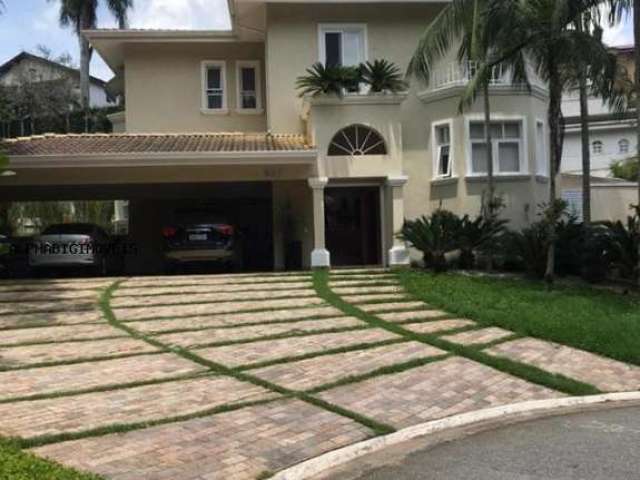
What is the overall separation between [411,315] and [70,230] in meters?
9.24

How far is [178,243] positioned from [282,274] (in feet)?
8.37

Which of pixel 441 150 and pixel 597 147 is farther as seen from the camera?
pixel 597 147

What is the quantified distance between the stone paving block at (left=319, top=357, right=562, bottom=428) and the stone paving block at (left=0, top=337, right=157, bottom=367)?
3155 mm

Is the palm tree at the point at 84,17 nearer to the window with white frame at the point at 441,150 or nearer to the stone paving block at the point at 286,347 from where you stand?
the window with white frame at the point at 441,150

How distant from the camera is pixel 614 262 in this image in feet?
49.8

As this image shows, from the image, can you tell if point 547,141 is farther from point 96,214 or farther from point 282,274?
point 96,214

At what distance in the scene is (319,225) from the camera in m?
16.7

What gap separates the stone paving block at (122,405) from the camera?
5.95 metres

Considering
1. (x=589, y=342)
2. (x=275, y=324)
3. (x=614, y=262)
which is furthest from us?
(x=614, y=262)

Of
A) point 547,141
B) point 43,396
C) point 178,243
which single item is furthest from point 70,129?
point 43,396

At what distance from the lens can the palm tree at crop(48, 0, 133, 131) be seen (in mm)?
37844

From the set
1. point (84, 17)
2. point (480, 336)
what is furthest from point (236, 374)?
point (84, 17)

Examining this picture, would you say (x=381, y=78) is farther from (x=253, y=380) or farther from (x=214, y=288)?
(x=253, y=380)

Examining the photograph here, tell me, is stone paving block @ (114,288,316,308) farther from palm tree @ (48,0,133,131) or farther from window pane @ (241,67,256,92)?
palm tree @ (48,0,133,131)
